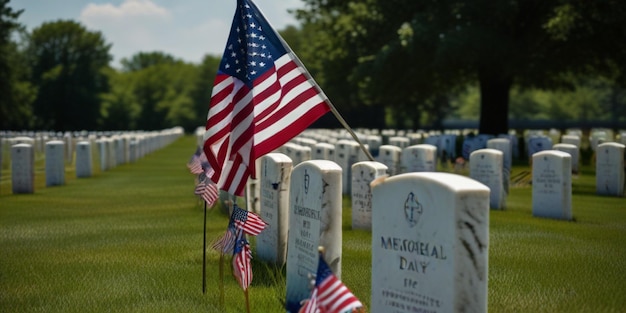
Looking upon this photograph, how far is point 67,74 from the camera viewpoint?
88.9 m

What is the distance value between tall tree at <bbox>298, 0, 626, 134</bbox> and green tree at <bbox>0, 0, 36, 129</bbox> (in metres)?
36.3

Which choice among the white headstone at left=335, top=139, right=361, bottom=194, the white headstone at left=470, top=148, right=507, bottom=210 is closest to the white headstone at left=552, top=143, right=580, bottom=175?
the white headstone at left=470, top=148, right=507, bottom=210

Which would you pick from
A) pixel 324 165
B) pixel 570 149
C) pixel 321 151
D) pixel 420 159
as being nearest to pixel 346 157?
pixel 321 151

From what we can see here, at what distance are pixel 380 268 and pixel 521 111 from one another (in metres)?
131

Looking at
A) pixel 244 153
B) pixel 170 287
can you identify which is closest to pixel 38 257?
pixel 170 287

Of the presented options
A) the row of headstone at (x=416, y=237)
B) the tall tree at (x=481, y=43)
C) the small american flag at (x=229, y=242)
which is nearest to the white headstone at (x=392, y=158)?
the small american flag at (x=229, y=242)

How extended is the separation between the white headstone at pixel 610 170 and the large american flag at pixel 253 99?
12409mm

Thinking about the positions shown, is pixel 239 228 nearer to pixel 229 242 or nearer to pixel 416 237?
pixel 229 242

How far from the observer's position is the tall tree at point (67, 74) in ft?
287

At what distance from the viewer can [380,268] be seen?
5625mm

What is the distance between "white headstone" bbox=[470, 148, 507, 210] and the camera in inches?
602

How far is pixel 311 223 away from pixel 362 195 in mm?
5218

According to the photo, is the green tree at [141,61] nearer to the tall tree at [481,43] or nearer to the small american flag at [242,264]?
the tall tree at [481,43]

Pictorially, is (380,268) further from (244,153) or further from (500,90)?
(500,90)
